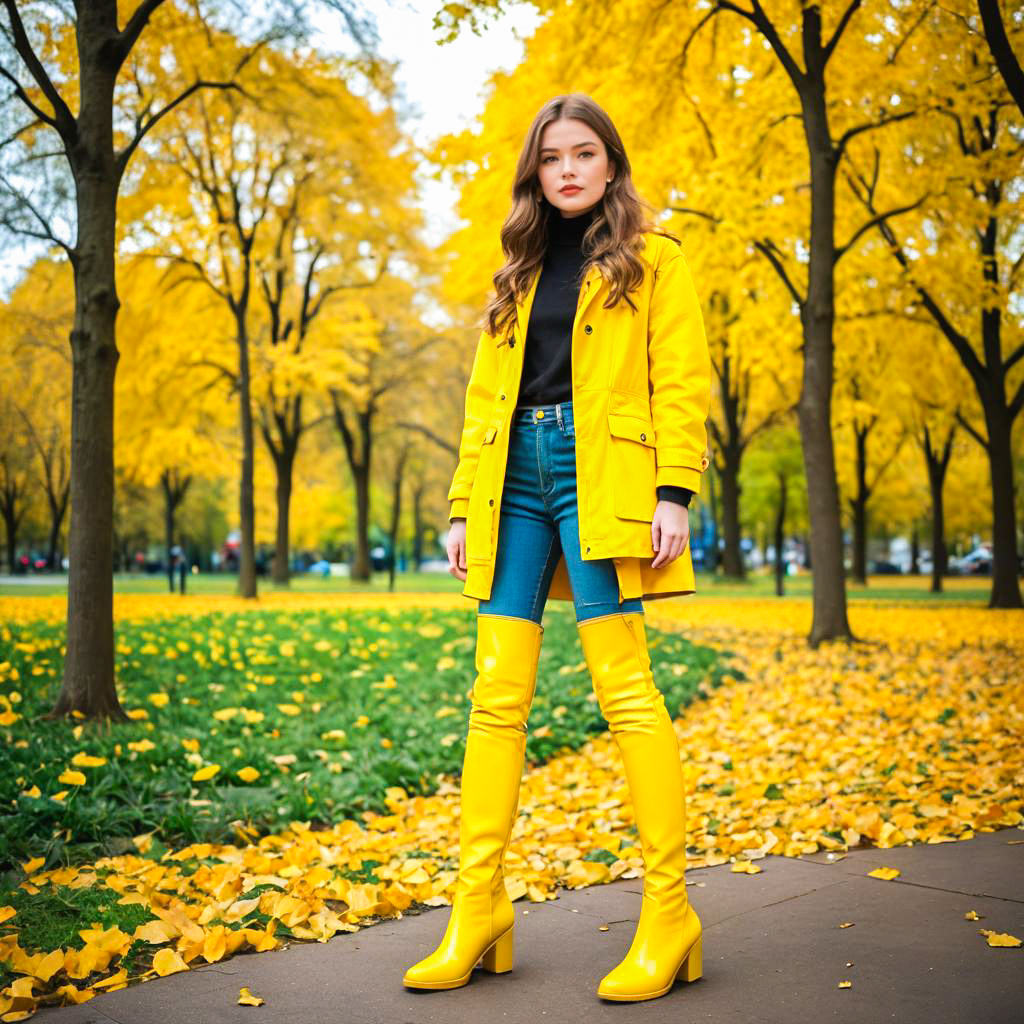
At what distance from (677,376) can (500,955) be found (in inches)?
64.4

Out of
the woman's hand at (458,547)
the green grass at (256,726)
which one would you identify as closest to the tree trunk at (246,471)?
the green grass at (256,726)

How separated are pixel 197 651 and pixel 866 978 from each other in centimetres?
746

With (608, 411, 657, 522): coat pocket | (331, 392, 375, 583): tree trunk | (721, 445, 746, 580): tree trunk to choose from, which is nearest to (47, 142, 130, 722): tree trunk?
(608, 411, 657, 522): coat pocket

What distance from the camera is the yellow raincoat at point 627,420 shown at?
2.71 metres

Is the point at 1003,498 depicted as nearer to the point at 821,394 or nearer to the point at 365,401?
the point at 821,394

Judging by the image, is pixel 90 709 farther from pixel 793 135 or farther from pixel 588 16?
pixel 793 135

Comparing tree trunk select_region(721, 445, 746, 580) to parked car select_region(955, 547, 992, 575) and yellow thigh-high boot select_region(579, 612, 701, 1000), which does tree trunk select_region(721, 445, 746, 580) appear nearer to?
yellow thigh-high boot select_region(579, 612, 701, 1000)

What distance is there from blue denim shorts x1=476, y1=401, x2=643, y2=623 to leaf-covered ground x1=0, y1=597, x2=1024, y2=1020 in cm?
123

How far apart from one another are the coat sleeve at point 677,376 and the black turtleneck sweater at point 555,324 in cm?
8

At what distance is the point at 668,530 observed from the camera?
2689mm

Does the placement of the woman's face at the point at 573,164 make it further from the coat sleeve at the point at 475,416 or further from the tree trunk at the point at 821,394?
A: the tree trunk at the point at 821,394

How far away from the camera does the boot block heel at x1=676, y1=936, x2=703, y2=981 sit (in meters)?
2.60

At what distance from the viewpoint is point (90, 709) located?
6.26 m

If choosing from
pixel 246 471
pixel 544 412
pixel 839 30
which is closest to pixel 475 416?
pixel 544 412
